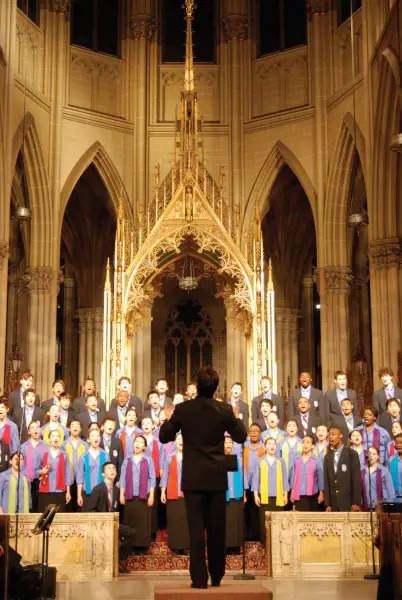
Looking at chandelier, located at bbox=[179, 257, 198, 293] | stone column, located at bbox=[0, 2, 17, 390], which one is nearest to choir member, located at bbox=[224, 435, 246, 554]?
stone column, located at bbox=[0, 2, 17, 390]

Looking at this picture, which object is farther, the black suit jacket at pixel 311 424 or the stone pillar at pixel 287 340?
the stone pillar at pixel 287 340

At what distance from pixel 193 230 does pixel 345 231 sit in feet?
12.4

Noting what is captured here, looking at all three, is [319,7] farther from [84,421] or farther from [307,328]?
[84,421]

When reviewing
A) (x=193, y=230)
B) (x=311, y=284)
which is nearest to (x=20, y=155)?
(x=193, y=230)

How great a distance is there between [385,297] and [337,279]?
206 cm

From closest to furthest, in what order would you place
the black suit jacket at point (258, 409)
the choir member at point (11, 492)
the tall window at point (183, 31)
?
the choir member at point (11, 492) < the black suit jacket at point (258, 409) < the tall window at point (183, 31)

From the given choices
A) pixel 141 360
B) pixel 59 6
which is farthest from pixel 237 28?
pixel 141 360

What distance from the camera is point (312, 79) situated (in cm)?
1928

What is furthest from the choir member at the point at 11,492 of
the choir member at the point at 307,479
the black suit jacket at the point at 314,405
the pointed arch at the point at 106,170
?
the pointed arch at the point at 106,170

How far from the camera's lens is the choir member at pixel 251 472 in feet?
35.2

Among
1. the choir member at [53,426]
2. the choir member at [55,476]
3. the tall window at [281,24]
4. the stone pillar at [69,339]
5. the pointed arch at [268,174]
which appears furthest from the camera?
the stone pillar at [69,339]

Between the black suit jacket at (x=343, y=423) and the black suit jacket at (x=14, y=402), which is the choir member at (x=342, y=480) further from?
the black suit jacket at (x=14, y=402)

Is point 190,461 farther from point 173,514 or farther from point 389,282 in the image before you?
point 389,282

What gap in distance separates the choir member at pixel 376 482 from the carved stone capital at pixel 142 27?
41.9 feet
